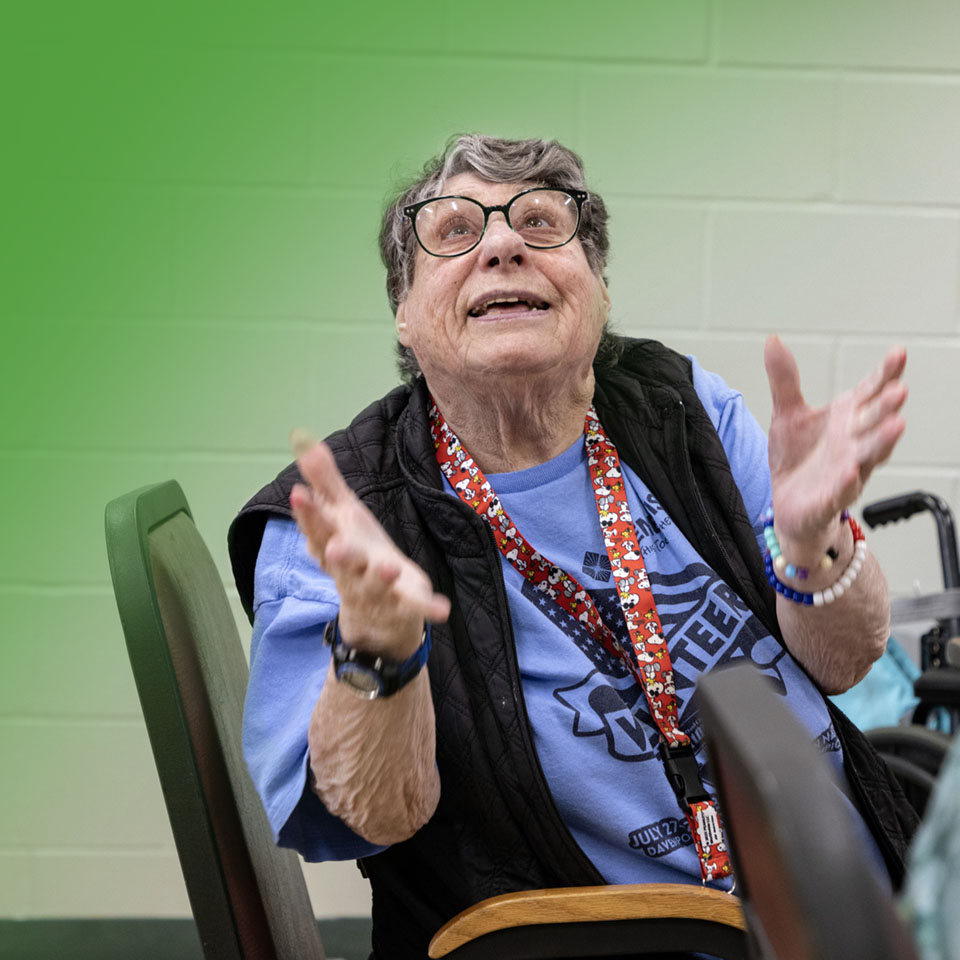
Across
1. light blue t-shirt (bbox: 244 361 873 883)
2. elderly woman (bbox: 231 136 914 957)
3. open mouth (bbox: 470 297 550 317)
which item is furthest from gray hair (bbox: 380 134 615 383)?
light blue t-shirt (bbox: 244 361 873 883)

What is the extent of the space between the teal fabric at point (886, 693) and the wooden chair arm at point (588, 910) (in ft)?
3.80

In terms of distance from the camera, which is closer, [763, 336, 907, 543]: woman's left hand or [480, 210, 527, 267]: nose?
[763, 336, 907, 543]: woman's left hand

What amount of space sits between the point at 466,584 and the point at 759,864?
2.46ft

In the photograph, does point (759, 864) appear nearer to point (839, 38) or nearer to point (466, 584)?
point (466, 584)

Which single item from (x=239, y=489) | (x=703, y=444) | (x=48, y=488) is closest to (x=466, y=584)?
(x=703, y=444)

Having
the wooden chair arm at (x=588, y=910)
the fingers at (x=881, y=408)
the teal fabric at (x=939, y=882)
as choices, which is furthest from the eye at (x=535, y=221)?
the teal fabric at (x=939, y=882)

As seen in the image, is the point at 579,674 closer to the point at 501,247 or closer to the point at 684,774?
the point at 684,774

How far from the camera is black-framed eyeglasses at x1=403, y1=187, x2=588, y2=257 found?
134cm

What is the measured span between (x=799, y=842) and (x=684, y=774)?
2.68 feet

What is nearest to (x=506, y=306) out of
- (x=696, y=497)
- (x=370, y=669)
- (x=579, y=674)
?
(x=696, y=497)

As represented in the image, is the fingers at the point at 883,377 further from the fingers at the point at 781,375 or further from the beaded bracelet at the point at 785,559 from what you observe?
the beaded bracelet at the point at 785,559

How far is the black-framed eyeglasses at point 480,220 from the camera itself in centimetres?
134

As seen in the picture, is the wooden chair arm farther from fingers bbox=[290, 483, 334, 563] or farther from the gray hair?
the gray hair

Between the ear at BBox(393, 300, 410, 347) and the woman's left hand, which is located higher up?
the ear at BBox(393, 300, 410, 347)
